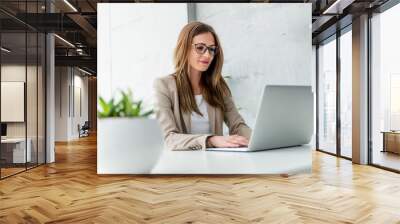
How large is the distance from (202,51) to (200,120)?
2.09ft

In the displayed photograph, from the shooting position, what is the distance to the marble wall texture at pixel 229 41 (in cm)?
479

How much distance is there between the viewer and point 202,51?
12.8ft

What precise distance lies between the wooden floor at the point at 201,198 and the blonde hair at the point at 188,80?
0.99 meters

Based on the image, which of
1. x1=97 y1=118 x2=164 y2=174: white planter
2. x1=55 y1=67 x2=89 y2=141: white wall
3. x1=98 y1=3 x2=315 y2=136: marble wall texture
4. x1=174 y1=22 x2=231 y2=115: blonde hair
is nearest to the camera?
x1=97 y1=118 x2=164 y2=174: white planter

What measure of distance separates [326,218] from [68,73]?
1362 centimetres

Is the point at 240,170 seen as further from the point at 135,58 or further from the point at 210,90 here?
the point at 135,58

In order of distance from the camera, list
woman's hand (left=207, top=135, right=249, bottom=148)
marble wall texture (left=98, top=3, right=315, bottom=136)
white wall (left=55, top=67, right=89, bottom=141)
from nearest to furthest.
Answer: woman's hand (left=207, top=135, right=249, bottom=148), marble wall texture (left=98, top=3, right=315, bottom=136), white wall (left=55, top=67, right=89, bottom=141)

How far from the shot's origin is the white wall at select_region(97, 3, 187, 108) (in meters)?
4.85

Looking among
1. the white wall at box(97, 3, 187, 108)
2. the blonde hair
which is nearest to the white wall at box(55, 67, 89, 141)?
the white wall at box(97, 3, 187, 108)

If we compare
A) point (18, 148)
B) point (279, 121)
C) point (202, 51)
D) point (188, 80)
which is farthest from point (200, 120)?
point (18, 148)

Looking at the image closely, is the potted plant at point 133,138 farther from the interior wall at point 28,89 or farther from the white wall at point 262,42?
the interior wall at point 28,89

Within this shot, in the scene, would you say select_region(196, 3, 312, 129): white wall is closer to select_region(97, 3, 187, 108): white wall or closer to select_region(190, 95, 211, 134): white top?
select_region(97, 3, 187, 108): white wall

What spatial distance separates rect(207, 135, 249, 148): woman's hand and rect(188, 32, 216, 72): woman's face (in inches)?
28.4

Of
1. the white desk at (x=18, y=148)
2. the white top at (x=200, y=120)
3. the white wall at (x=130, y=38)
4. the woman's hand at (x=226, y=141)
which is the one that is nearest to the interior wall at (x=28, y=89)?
the white desk at (x=18, y=148)
